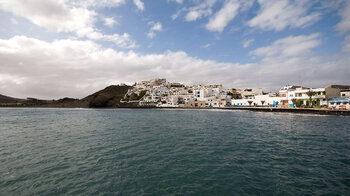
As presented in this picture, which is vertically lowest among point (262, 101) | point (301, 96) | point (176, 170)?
point (176, 170)

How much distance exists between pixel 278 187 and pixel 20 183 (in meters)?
13.0

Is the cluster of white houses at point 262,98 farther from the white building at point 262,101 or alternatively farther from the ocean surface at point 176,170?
the ocean surface at point 176,170

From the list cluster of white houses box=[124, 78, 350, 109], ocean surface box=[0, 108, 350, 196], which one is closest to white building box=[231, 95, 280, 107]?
cluster of white houses box=[124, 78, 350, 109]

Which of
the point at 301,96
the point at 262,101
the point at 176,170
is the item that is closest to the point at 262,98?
the point at 262,101

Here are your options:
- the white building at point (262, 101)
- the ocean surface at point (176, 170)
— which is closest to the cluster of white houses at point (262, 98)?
the white building at point (262, 101)

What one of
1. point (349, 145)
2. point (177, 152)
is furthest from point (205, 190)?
point (349, 145)

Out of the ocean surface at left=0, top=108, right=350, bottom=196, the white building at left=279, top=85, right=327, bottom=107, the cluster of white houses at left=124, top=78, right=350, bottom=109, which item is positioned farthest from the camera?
the white building at left=279, top=85, right=327, bottom=107

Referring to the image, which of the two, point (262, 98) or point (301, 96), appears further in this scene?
Answer: point (262, 98)

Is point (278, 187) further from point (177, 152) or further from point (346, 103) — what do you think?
point (346, 103)

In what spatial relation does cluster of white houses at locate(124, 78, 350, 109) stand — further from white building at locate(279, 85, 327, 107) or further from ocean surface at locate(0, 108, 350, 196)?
ocean surface at locate(0, 108, 350, 196)

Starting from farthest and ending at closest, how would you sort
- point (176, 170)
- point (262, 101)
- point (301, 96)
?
1. point (262, 101)
2. point (301, 96)
3. point (176, 170)

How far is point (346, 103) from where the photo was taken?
50.3m

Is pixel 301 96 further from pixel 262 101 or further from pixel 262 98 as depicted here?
pixel 262 98

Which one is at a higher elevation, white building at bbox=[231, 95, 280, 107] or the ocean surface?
white building at bbox=[231, 95, 280, 107]
